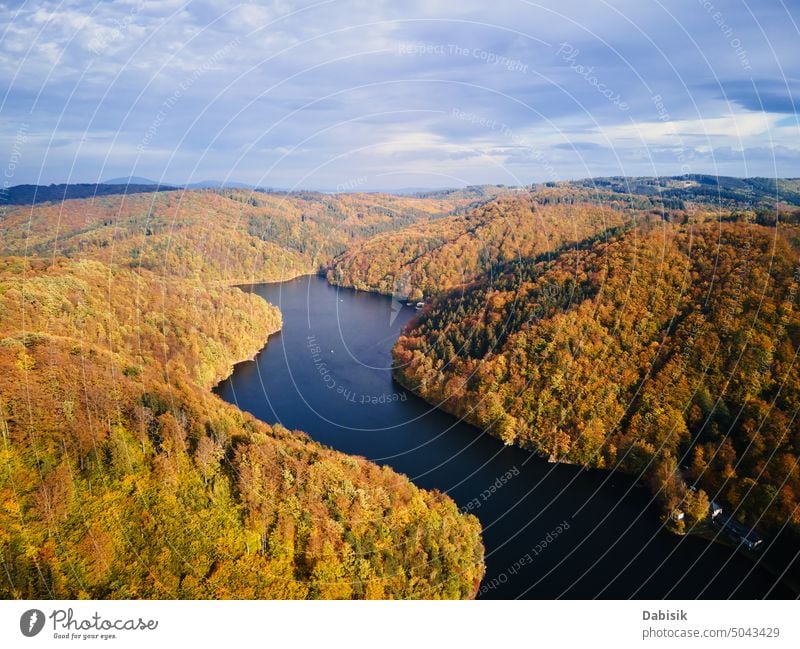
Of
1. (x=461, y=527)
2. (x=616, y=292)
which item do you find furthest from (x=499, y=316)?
(x=461, y=527)

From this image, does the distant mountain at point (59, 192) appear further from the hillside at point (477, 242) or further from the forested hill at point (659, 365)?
the forested hill at point (659, 365)

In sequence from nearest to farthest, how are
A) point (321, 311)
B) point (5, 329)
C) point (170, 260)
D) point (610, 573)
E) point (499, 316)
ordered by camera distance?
1. point (610, 573)
2. point (5, 329)
3. point (499, 316)
4. point (321, 311)
5. point (170, 260)

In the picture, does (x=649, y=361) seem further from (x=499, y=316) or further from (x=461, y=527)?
(x=461, y=527)

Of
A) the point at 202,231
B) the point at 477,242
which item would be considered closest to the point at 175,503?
the point at 477,242

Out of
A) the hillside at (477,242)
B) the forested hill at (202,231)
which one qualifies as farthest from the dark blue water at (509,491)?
the forested hill at (202,231)

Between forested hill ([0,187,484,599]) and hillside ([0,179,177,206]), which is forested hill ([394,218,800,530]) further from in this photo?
→ hillside ([0,179,177,206])

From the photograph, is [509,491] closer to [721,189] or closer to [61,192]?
[721,189]
